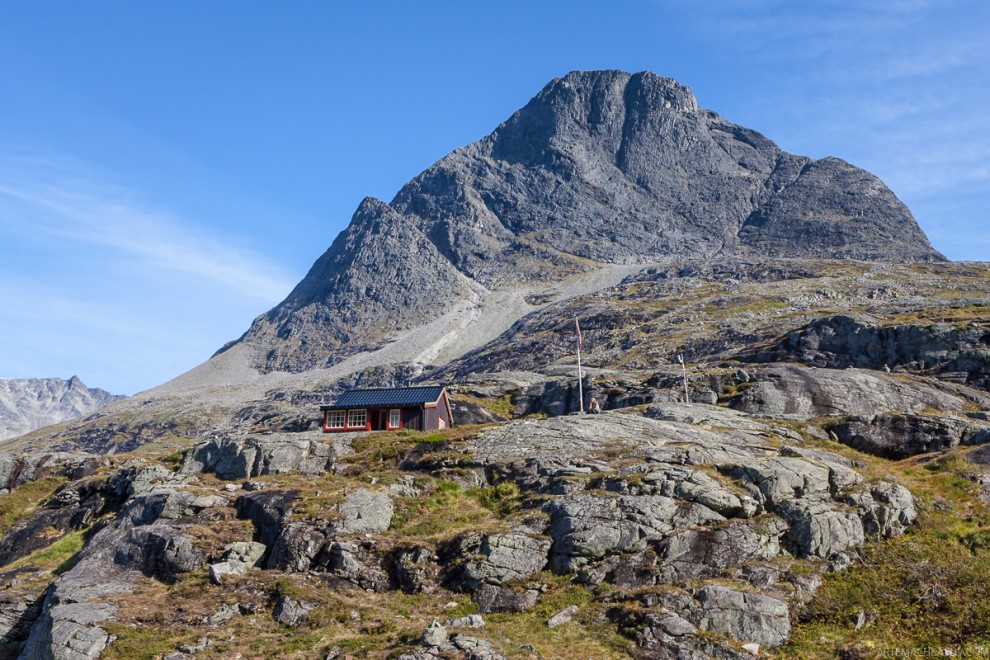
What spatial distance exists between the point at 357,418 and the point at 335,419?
6.88ft

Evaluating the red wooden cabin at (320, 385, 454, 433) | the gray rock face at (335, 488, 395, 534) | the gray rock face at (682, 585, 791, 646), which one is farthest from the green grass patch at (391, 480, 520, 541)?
the red wooden cabin at (320, 385, 454, 433)

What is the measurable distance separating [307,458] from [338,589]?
19024 mm

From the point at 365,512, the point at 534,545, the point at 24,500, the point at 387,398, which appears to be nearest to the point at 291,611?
the point at 365,512

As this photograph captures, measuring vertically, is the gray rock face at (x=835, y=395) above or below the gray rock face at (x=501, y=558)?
above

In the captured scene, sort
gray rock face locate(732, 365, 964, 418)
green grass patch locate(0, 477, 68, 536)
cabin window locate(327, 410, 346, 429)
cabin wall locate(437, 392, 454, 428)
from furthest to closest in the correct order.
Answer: gray rock face locate(732, 365, 964, 418) → cabin wall locate(437, 392, 454, 428) → cabin window locate(327, 410, 346, 429) → green grass patch locate(0, 477, 68, 536)

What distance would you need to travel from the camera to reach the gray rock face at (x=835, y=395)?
2778 inches

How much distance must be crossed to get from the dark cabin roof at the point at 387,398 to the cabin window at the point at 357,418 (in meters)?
0.66

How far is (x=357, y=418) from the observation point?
64875 millimetres

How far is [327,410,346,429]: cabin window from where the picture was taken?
64.9 metres

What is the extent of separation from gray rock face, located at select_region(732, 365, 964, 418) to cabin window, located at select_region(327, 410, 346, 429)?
4118 centimetres

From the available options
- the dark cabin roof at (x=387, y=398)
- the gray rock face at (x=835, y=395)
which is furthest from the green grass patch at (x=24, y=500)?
the gray rock face at (x=835, y=395)

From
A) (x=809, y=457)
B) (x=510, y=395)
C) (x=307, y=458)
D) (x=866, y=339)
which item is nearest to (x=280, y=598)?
(x=307, y=458)

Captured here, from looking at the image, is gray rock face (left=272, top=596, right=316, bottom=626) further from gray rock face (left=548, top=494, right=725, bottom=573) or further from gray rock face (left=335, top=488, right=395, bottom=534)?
gray rock face (left=548, top=494, right=725, bottom=573)

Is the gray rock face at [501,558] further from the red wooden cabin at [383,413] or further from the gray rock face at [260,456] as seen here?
the red wooden cabin at [383,413]
